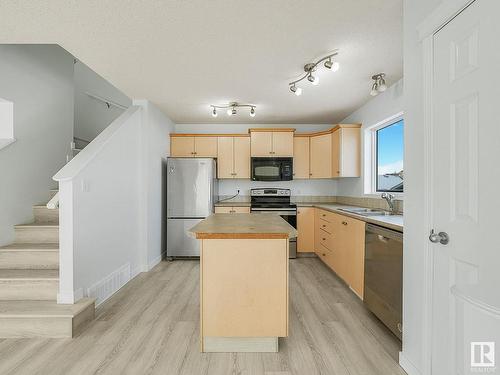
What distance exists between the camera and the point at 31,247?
2.61 meters

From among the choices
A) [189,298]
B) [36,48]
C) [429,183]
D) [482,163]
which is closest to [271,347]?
[189,298]

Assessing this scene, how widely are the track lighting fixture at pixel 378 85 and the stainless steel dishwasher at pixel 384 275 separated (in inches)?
55.6

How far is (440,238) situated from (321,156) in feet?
10.9

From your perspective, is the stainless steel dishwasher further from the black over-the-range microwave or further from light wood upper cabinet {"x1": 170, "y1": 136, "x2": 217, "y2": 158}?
light wood upper cabinet {"x1": 170, "y1": 136, "x2": 217, "y2": 158}

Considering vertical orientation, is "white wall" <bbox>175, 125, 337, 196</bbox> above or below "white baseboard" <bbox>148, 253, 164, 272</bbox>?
above

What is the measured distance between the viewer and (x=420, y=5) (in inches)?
62.6

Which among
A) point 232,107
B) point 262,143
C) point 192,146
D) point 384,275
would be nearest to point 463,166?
point 384,275

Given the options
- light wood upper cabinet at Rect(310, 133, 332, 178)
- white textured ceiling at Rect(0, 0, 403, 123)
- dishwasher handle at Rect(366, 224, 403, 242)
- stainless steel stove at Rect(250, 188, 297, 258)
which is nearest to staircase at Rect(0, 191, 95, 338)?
white textured ceiling at Rect(0, 0, 403, 123)

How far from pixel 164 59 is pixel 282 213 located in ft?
9.35

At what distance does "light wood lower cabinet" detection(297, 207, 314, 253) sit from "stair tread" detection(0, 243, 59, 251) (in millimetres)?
3281

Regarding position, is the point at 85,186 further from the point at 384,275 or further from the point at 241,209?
the point at 384,275

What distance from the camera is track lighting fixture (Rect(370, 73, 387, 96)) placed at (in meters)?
2.74

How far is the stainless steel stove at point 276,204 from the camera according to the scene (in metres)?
4.40

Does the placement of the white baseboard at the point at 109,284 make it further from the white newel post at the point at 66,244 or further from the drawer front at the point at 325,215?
the drawer front at the point at 325,215
